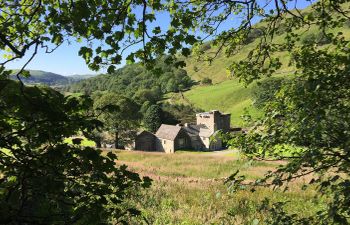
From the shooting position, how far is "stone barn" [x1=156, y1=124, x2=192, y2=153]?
7757 cm

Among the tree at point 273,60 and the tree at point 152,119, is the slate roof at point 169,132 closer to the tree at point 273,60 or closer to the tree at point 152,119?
the tree at point 152,119

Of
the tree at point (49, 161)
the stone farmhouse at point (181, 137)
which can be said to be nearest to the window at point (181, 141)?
the stone farmhouse at point (181, 137)

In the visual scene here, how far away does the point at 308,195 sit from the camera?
14.2m

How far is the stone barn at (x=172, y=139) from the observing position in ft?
254

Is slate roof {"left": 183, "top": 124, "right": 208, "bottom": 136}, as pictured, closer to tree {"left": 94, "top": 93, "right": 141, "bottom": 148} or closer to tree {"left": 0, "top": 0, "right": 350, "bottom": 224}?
tree {"left": 94, "top": 93, "right": 141, "bottom": 148}

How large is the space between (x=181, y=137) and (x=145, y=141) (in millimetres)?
8742

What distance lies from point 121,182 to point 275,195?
11334 millimetres

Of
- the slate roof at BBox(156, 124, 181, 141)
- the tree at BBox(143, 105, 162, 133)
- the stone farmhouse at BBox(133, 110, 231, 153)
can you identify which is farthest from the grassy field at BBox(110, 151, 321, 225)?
the tree at BBox(143, 105, 162, 133)

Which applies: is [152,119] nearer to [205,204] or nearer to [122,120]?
[122,120]

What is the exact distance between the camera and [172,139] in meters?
76.8

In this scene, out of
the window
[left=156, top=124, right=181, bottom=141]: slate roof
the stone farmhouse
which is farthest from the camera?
the window

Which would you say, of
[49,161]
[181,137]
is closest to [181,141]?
[181,137]

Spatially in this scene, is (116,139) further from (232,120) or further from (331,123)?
(331,123)

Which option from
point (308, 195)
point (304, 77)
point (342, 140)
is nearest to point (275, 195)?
point (308, 195)
